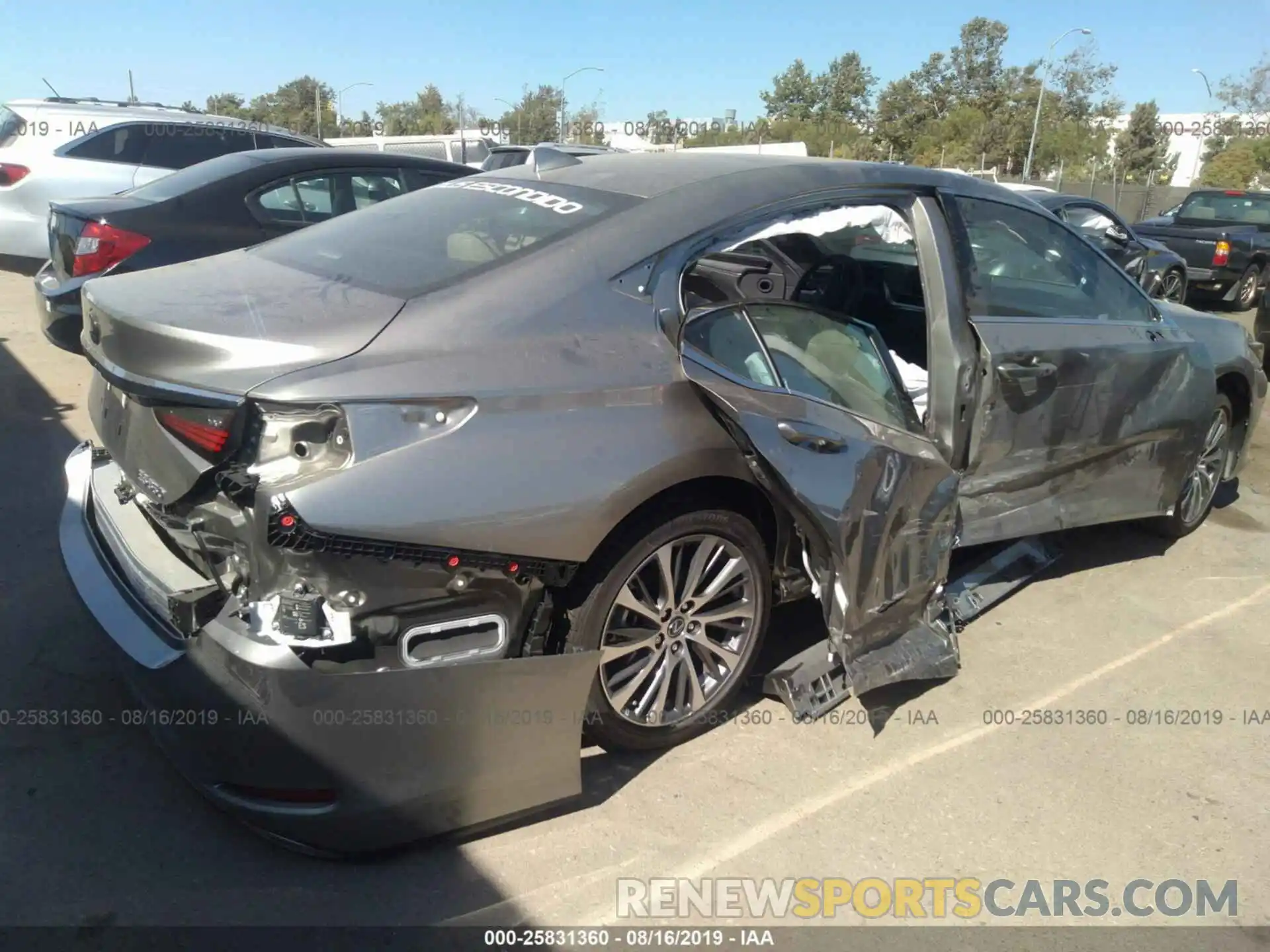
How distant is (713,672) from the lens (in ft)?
10.3

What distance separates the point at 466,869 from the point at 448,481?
100 centimetres

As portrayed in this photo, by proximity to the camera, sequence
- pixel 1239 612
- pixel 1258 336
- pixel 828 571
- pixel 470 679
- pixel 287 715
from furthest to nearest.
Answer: pixel 1258 336
pixel 1239 612
pixel 828 571
pixel 470 679
pixel 287 715

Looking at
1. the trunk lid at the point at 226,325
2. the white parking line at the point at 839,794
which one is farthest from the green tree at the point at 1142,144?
the trunk lid at the point at 226,325

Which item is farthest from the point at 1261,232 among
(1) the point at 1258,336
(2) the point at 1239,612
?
(2) the point at 1239,612

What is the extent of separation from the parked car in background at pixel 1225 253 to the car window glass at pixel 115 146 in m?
12.4

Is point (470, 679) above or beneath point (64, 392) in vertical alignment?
above

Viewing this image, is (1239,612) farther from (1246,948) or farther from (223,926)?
(223,926)

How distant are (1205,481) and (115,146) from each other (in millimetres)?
9053

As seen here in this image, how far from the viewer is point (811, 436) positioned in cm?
294

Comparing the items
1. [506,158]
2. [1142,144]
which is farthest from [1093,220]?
[1142,144]

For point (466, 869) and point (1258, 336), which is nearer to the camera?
point (466, 869)

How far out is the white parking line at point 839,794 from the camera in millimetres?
2623

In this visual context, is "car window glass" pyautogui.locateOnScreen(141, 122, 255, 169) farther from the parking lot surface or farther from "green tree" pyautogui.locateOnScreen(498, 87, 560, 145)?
"green tree" pyautogui.locateOnScreen(498, 87, 560, 145)

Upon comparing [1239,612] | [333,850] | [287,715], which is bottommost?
[1239,612]
